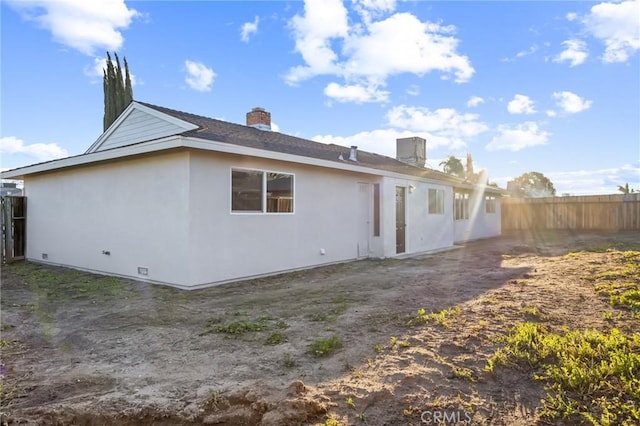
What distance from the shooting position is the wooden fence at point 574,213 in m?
18.9

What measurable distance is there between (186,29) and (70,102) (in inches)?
195

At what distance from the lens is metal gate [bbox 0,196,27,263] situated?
35.3ft

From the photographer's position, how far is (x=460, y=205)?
17188 mm

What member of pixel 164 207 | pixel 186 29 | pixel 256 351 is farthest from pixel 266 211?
pixel 186 29

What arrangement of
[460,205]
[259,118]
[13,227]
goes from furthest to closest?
[460,205]
[259,118]
[13,227]

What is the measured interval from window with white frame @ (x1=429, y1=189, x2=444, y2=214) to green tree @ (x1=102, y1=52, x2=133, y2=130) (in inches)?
694

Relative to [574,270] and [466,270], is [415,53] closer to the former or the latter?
[466,270]

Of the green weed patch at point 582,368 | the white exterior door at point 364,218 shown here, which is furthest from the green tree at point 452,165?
the green weed patch at point 582,368

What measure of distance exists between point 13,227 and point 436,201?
46.0 ft

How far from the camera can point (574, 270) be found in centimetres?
811

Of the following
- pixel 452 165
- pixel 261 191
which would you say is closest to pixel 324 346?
pixel 261 191

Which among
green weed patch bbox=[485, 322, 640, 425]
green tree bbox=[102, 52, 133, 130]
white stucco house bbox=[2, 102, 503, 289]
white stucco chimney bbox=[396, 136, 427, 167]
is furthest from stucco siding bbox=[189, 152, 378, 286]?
green tree bbox=[102, 52, 133, 130]

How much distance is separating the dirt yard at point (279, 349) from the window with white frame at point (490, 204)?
12778 millimetres

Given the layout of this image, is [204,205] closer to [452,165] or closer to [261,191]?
[261,191]
